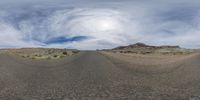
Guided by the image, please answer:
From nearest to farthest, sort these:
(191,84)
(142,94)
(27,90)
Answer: (142,94) < (27,90) < (191,84)

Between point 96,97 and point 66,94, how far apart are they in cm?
124

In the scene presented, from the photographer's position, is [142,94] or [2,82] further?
[2,82]

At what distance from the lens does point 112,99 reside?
13.9 metres

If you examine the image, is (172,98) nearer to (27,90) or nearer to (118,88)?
(118,88)

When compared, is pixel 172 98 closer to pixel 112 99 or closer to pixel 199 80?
pixel 112 99

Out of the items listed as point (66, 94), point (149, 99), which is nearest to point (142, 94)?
point (149, 99)

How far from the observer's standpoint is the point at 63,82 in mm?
18922

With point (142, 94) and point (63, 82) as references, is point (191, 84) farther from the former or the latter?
point (63, 82)

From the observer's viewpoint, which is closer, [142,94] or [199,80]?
[142,94]

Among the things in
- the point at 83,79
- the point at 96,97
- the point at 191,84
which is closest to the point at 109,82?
the point at 83,79

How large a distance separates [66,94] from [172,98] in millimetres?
3491

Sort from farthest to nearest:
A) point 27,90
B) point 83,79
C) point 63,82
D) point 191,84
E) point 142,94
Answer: point 83,79 → point 63,82 → point 191,84 → point 27,90 → point 142,94

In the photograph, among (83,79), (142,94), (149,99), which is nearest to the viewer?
(149,99)

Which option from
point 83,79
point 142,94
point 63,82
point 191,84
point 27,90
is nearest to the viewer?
point 142,94
